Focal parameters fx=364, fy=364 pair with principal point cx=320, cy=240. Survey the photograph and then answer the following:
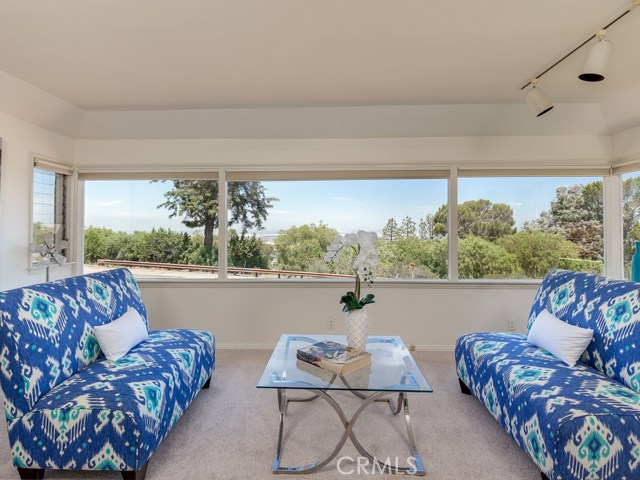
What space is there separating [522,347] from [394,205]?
1979mm

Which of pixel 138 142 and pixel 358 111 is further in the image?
pixel 138 142

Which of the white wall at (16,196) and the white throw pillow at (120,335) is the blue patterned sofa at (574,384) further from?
the white wall at (16,196)

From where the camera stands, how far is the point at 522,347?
2.40 meters

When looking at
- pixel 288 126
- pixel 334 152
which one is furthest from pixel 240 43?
pixel 334 152

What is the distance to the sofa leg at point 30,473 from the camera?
5.68ft

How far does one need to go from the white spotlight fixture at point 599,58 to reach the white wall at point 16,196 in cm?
436

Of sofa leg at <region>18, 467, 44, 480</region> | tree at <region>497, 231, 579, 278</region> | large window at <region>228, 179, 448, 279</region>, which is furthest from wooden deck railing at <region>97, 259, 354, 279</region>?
sofa leg at <region>18, 467, 44, 480</region>

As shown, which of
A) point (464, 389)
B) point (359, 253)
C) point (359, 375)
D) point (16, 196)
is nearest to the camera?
point (359, 375)

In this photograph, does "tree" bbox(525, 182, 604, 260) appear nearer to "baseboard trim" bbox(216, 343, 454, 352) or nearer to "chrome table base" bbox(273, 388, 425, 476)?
"baseboard trim" bbox(216, 343, 454, 352)

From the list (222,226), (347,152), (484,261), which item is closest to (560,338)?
(484,261)

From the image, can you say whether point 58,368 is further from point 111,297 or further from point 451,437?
point 451,437

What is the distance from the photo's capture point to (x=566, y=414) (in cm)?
158

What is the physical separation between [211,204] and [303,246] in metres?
1.11

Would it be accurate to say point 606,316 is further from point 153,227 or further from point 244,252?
point 153,227
